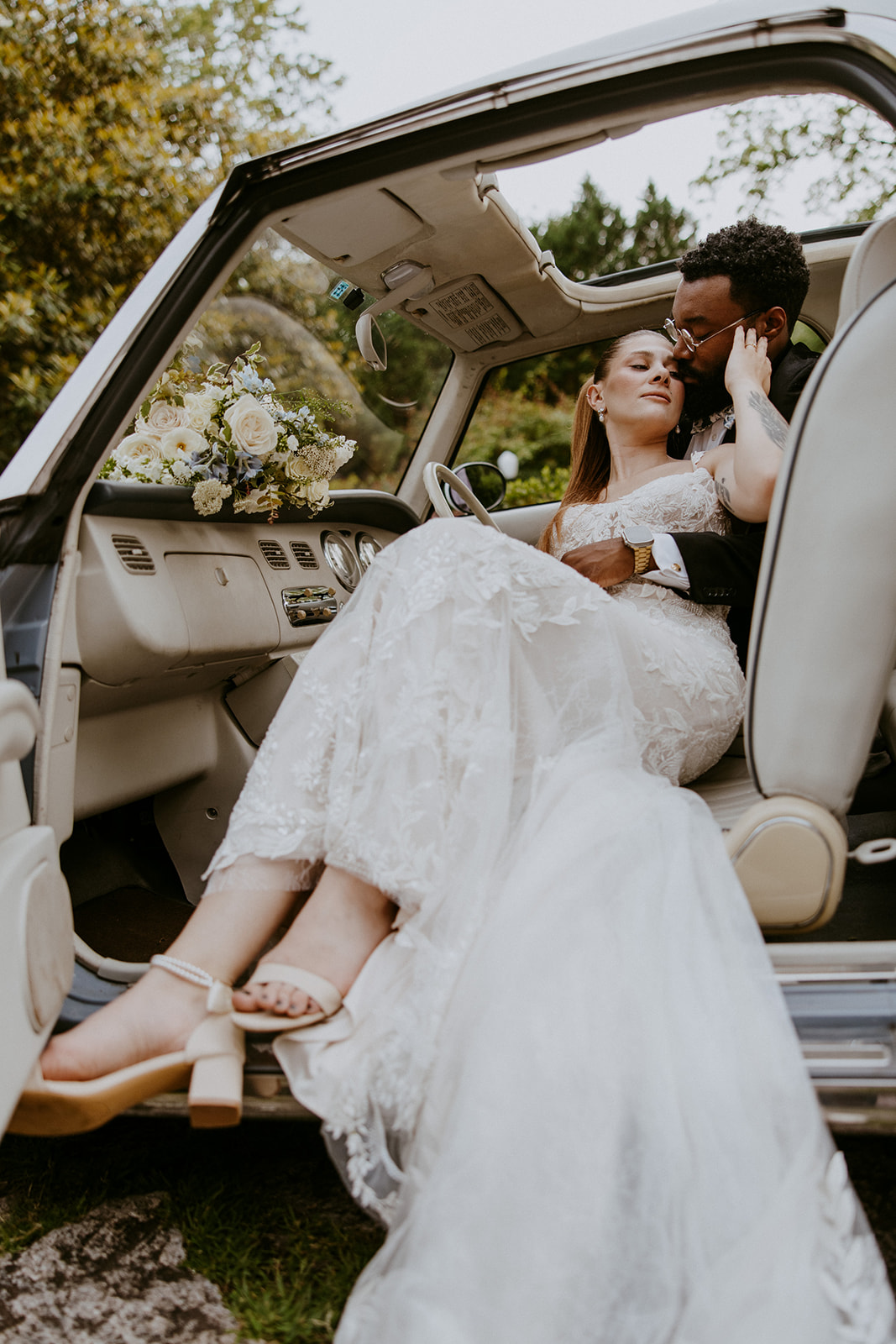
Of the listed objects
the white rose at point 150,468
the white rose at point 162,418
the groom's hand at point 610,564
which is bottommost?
the groom's hand at point 610,564

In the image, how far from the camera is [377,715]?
1469 mm

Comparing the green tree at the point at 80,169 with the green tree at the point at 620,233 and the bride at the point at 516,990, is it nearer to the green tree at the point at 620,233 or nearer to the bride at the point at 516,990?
the green tree at the point at 620,233

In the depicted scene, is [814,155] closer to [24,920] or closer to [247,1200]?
[24,920]

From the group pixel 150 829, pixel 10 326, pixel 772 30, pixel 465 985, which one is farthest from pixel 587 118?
pixel 10 326

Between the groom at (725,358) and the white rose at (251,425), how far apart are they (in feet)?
2.66

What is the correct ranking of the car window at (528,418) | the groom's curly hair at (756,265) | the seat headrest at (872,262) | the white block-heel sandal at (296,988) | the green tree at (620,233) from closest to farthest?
the white block-heel sandal at (296,988), the seat headrest at (872,262), the groom's curly hair at (756,265), the car window at (528,418), the green tree at (620,233)

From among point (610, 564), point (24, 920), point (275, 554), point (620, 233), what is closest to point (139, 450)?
point (275, 554)

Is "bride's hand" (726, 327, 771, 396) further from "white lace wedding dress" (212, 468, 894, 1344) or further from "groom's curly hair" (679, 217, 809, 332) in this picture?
"white lace wedding dress" (212, 468, 894, 1344)

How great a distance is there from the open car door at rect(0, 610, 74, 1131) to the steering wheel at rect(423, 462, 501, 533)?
110cm

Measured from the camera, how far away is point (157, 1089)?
128cm

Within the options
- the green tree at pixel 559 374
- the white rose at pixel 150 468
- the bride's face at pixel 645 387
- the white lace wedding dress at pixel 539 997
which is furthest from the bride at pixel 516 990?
the green tree at pixel 559 374

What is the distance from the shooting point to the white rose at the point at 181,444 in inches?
83.9

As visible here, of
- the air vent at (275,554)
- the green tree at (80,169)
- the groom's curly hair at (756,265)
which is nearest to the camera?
the groom's curly hair at (756,265)

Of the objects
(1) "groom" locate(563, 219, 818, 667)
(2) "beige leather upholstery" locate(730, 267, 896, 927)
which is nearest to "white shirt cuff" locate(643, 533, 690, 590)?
(1) "groom" locate(563, 219, 818, 667)
